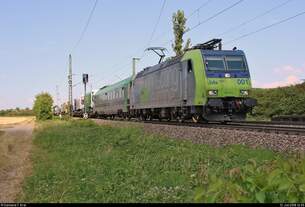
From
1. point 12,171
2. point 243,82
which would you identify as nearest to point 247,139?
point 12,171

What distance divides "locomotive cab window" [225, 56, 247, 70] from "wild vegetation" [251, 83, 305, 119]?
55.1 ft

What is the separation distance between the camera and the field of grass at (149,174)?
592cm

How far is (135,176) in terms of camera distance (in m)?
9.52

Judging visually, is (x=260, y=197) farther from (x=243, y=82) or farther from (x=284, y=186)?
(x=243, y=82)

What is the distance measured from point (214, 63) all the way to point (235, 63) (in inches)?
41.1

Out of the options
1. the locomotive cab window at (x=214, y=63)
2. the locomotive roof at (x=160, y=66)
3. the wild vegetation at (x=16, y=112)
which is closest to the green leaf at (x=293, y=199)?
the locomotive cab window at (x=214, y=63)

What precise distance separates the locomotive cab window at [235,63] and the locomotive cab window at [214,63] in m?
0.31

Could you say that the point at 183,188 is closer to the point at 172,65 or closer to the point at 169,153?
the point at 169,153

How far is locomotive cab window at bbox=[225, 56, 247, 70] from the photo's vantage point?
22859 millimetres

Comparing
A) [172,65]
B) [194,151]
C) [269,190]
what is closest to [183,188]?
[269,190]

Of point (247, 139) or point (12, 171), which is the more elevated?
point (247, 139)

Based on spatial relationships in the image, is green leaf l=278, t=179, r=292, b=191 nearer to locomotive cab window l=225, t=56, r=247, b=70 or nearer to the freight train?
the freight train

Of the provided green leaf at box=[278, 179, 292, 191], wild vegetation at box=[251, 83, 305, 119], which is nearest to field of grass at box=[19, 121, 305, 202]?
green leaf at box=[278, 179, 292, 191]

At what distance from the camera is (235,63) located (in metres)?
23.0
